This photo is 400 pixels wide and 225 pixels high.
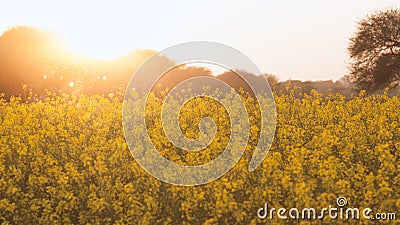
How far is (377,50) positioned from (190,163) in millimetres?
30320

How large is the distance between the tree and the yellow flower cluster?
2313 centimetres

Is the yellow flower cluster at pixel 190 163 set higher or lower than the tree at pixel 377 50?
lower

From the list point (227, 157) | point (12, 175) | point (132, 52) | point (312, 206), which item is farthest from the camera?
point (132, 52)

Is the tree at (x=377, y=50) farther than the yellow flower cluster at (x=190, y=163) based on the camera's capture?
Yes

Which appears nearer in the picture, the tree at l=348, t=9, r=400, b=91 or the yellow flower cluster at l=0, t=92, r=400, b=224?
the yellow flower cluster at l=0, t=92, r=400, b=224

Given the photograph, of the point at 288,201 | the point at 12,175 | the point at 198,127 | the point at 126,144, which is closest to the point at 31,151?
the point at 12,175

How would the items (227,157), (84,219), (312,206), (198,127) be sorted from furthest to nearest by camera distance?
(198,127)
(227,157)
(84,219)
(312,206)

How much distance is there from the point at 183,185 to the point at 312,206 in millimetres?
2192

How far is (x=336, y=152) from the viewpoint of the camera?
1189 cm

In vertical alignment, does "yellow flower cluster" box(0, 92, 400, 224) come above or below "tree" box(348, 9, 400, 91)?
below

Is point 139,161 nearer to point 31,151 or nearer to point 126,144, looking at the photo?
point 126,144

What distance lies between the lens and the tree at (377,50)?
37.3 meters

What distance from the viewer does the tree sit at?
37.3 m

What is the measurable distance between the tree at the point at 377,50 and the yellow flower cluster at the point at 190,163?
75.9 feet
